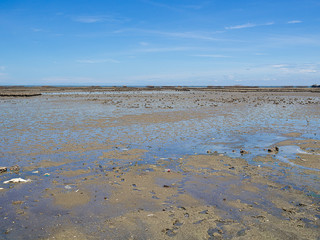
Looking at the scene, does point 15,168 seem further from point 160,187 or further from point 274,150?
point 274,150

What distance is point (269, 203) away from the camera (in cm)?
655

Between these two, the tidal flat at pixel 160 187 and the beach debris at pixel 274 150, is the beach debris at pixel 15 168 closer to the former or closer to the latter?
the tidal flat at pixel 160 187

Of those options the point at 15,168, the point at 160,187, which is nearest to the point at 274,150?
the point at 160,187

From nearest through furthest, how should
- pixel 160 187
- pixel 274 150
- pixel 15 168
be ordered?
pixel 160 187, pixel 15 168, pixel 274 150

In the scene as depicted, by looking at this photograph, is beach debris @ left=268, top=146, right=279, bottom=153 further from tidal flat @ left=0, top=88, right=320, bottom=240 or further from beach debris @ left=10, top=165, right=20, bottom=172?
beach debris @ left=10, top=165, right=20, bottom=172

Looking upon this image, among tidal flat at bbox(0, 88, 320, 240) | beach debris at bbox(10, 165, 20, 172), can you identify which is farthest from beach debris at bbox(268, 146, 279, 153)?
beach debris at bbox(10, 165, 20, 172)

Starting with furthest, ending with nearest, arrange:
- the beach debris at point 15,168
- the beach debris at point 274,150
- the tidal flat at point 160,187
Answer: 1. the beach debris at point 274,150
2. the beach debris at point 15,168
3. the tidal flat at point 160,187

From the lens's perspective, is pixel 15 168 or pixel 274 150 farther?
pixel 274 150

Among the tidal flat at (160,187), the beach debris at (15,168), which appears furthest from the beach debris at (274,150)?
the beach debris at (15,168)

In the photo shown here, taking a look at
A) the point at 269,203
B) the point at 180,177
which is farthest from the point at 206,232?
the point at 180,177

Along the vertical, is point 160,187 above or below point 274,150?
below

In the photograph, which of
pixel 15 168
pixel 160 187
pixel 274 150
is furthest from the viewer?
pixel 274 150

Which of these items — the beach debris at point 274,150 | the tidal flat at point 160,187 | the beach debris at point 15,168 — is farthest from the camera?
the beach debris at point 274,150

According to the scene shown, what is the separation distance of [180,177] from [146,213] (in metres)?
2.58
